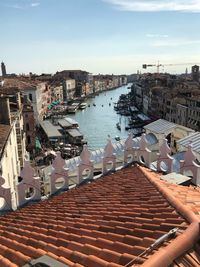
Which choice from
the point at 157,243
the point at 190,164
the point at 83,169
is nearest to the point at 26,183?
the point at 83,169

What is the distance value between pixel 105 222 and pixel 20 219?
3.96 m

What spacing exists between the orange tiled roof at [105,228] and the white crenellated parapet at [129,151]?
3.34 m

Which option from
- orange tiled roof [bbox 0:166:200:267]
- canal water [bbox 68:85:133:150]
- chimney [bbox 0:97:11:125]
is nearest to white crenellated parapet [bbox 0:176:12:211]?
orange tiled roof [bbox 0:166:200:267]

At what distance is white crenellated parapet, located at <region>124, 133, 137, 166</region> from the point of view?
13.8 metres

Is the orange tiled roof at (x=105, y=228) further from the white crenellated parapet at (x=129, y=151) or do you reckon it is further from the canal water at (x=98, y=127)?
the canal water at (x=98, y=127)

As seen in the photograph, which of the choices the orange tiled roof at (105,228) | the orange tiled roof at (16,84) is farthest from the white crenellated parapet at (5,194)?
the orange tiled roof at (16,84)

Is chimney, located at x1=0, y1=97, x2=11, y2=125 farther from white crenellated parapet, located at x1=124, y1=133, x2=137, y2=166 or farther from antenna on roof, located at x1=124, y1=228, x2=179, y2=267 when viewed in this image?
antenna on roof, located at x1=124, y1=228, x2=179, y2=267

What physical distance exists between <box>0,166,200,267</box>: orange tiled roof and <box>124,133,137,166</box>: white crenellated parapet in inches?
131

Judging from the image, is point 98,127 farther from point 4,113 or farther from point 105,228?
point 105,228

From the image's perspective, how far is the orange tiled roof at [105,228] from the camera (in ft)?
15.7

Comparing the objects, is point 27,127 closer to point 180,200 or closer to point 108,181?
point 108,181

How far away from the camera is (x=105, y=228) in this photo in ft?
20.5

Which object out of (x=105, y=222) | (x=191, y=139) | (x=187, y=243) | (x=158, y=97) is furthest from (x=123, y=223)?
(x=158, y=97)

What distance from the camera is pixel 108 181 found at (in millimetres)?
12094
